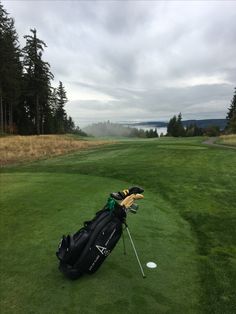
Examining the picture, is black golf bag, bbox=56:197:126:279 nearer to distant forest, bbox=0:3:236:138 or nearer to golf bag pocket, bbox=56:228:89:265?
golf bag pocket, bbox=56:228:89:265

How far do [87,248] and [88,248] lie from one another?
0.05 feet

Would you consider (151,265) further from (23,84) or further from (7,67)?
(23,84)

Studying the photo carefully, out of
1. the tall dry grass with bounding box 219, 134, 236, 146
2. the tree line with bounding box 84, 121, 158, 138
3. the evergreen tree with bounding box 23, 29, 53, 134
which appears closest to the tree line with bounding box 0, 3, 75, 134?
the evergreen tree with bounding box 23, 29, 53, 134

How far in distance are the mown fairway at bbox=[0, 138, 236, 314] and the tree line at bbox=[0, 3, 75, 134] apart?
29372 mm

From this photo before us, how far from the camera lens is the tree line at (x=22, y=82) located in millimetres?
35531

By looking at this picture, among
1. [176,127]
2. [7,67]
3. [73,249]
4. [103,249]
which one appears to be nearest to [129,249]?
[103,249]

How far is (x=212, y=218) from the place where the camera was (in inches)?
270

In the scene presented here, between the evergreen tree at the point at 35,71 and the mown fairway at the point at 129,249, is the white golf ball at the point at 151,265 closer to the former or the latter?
the mown fairway at the point at 129,249

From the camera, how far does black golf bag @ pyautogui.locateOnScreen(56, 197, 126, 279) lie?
13.3 feet

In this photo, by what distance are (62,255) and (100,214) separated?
2.38ft

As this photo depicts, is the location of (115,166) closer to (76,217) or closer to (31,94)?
(76,217)

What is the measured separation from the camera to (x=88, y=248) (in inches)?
160

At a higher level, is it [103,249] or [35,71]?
[35,71]

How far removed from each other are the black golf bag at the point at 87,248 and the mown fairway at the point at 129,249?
147mm
